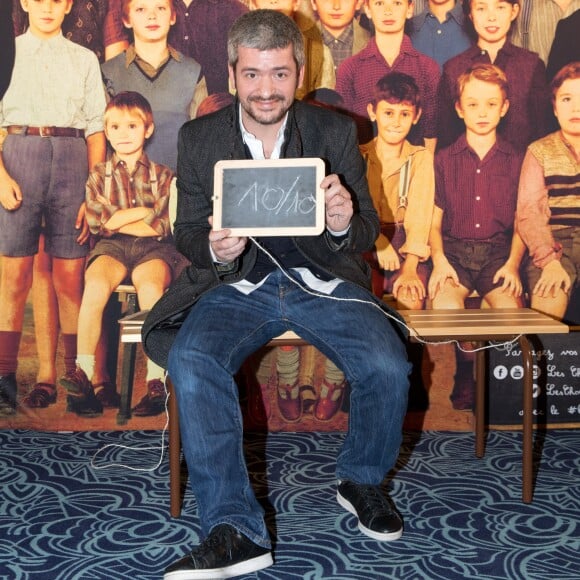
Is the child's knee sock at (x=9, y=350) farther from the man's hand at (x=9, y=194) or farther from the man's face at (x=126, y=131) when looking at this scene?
the man's face at (x=126, y=131)

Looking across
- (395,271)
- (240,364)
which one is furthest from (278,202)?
(395,271)

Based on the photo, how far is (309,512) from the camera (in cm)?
284

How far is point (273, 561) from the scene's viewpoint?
8.05ft

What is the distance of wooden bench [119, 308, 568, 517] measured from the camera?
2.80m

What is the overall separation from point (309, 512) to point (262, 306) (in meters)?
0.70

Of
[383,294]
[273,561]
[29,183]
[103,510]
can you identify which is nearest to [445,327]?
[383,294]

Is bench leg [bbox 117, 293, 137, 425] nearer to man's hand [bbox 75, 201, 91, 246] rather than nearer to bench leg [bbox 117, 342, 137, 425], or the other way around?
bench leg [bbox 117, 342, 137, 425]

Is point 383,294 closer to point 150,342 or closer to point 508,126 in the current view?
point 508,126

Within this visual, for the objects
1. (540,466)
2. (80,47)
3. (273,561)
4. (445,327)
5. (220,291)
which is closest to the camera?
(273,561)

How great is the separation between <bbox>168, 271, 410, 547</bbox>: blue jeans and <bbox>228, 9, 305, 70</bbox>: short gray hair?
2.36 feet

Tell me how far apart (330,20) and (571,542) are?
230 centimetres

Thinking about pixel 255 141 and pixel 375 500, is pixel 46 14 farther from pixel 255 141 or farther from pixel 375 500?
pixel 375 500

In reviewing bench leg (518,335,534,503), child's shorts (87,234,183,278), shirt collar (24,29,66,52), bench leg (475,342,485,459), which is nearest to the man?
bench leg (518,335,534,503)

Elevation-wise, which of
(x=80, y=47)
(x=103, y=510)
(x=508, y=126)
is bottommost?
(x=103, y=510)
